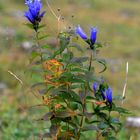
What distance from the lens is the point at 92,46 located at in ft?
8.95

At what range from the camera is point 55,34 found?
14.7 ft

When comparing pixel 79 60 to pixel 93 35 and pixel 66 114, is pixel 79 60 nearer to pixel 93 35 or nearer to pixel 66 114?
pixel 93 35

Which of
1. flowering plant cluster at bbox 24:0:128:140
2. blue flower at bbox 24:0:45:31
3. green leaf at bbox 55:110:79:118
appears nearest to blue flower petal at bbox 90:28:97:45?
flowering plant cluster at bbox 24:0:128:140

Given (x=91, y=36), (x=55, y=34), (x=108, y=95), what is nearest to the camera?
(x=91, y=36)

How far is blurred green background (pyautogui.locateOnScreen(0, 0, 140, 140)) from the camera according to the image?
5054 millimetres

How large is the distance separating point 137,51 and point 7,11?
5.59 m

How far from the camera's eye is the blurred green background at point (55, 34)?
505 cm

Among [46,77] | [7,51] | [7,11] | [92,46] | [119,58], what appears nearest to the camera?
[92,46]

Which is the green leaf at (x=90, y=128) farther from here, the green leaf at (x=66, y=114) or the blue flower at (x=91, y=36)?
the blue flower at (x=91, y=36)

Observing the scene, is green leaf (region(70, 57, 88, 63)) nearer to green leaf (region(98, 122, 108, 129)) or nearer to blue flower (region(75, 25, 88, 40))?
blue flower (region(75, 25, 88, 40))

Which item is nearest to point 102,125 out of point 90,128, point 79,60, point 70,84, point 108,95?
point 90,128

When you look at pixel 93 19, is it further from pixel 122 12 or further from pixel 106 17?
pixel 122 12

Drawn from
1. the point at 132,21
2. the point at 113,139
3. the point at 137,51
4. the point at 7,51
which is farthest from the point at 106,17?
the point at 113,139

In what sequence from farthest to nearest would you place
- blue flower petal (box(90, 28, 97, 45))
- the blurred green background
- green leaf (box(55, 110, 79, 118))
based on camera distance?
the blurred green background → green leaf (box(55, 110, 79, 118)) → blue flower petal (box(90, 28, 97, 45))
